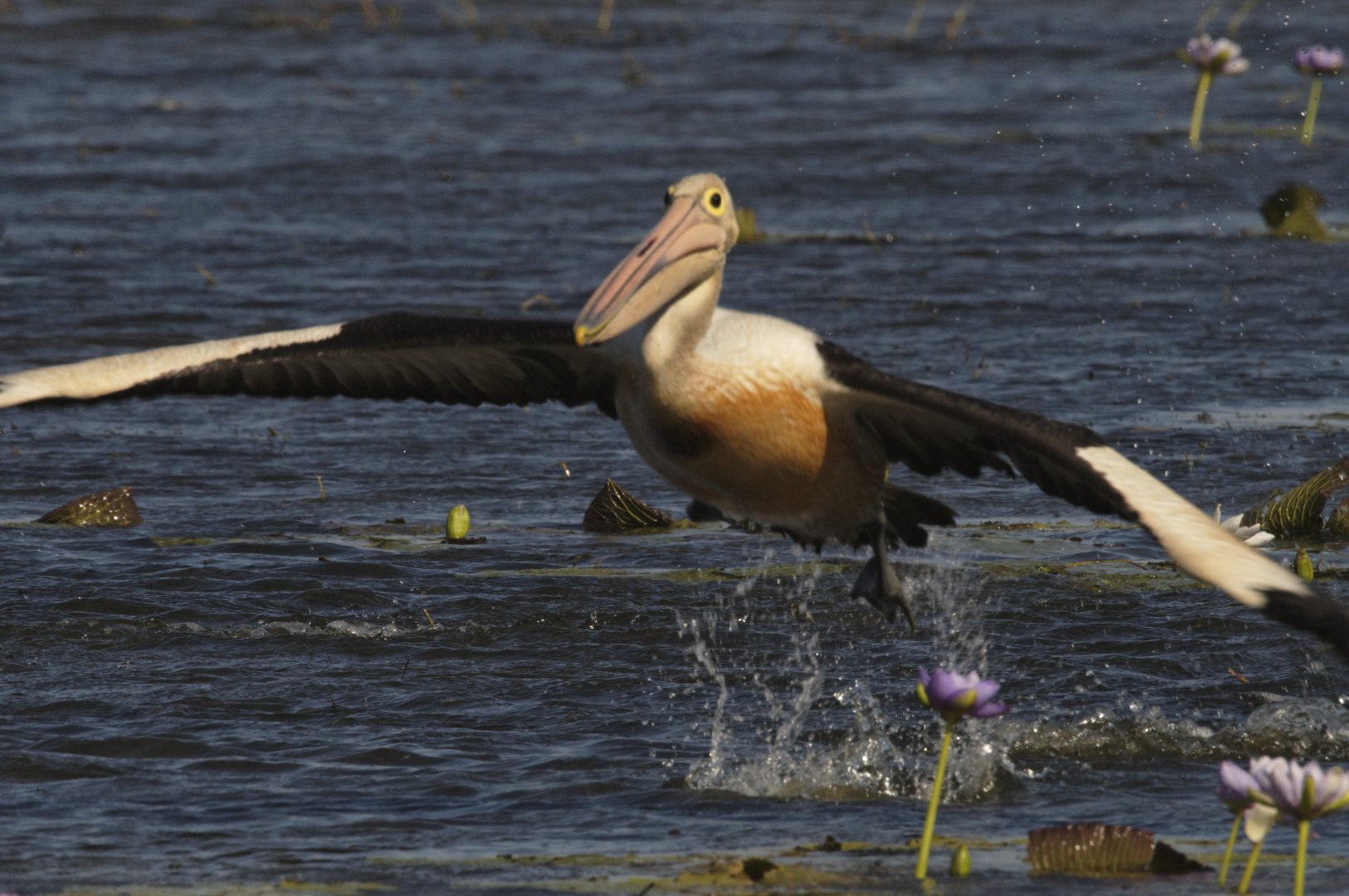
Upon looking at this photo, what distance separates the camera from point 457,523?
6496 millimetres

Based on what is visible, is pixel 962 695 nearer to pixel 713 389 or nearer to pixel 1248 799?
pixel 1248 799

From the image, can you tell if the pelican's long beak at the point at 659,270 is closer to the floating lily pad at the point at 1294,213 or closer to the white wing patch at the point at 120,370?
the white wing patch at the point at 120,370

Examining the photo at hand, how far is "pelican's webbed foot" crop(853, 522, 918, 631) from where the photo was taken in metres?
5.48

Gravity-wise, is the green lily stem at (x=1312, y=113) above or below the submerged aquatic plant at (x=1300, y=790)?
above

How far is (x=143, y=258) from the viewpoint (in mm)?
10922

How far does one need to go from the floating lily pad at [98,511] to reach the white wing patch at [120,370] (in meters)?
1.76

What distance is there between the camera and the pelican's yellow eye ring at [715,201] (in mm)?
4660

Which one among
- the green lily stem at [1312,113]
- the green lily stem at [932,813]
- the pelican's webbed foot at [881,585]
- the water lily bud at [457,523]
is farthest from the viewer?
the green lily stem at [1312,113]

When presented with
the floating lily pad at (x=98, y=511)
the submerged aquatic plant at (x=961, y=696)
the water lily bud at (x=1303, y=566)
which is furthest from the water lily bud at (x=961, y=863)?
the floating lily pad at (x=98, y=511)

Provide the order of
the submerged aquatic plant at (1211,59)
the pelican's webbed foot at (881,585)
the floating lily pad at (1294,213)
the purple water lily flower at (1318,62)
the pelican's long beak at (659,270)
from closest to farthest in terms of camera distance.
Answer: the pelican's long beak at (659,270) → the pelican's webbed foot at (881,585) → the floating lily pad at (1294,213) → the purple water lily flower at (1318,62) → the submerged aquatic plant at (1211,59)

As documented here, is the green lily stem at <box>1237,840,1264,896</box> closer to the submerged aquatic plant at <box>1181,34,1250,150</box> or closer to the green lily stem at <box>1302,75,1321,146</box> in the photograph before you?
the submerged aquatic plant at <box>1181,34,1250,150</box>

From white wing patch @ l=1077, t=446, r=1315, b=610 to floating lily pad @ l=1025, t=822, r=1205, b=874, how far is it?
1.77 ft

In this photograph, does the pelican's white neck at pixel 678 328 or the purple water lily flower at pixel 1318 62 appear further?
the purple water lily flower at pixel 1318 62

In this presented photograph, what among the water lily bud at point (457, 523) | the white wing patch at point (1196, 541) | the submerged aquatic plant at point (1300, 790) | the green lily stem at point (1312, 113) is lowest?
the water lily bud at point (457, 523)
